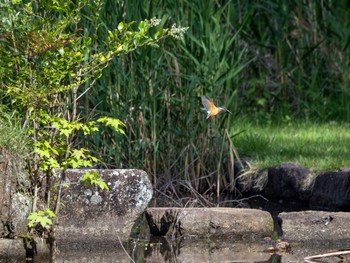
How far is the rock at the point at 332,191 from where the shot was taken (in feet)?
27.2

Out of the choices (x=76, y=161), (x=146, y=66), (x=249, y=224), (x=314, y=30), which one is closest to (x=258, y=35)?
(x=314, y=30)

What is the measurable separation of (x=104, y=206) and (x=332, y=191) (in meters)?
2.12

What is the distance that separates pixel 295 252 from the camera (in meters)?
7.01

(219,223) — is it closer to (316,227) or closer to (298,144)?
(316,227)

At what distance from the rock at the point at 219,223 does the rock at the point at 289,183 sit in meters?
1.45

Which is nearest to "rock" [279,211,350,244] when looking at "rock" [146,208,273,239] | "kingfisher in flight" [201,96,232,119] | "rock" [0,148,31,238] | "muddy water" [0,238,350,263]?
"muddy water" [0,238,350,263]

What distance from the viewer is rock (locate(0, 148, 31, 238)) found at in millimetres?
6652

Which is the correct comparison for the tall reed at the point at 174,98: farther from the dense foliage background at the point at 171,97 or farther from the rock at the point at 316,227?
the rock at the point at 316,227

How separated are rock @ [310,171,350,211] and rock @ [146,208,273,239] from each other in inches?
38.7

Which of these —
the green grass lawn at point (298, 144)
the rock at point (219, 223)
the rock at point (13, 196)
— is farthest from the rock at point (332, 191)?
the rock at point (13, 196)

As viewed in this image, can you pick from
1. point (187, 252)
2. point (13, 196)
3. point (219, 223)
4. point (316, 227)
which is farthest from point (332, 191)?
point (13, 196)

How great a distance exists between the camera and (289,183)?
29.4 feet

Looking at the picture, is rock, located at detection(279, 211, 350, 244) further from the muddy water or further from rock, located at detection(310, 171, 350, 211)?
rock, located at detection(310, 171, 350, 211)

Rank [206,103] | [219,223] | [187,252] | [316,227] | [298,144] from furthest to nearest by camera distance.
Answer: [298,144] → [206,103] → [219,223] → [316,227] → [187,252]
